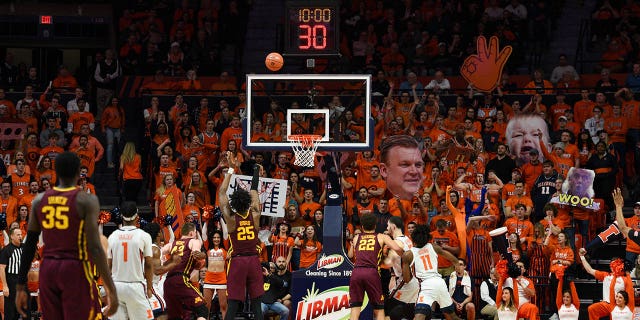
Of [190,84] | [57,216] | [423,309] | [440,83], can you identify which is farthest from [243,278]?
[190,84]

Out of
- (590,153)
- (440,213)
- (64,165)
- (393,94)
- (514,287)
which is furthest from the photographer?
(393,94)

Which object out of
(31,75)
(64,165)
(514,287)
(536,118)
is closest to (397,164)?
(536,118)

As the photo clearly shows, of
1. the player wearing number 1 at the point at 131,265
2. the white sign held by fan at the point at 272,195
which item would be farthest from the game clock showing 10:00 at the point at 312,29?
the player wearing number 1 at the point at 131,265

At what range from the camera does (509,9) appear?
25859 mm

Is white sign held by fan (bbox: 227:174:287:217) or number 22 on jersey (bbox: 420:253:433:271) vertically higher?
white sign held by fan (bbox: 227:174:287:217)

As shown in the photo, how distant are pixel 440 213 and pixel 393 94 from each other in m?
4.63

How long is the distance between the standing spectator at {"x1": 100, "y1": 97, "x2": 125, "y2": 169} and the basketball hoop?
7.13 metres

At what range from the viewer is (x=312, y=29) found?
1720 centimetres

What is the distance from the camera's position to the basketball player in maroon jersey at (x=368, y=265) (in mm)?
14867

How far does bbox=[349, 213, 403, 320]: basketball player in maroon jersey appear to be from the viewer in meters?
14.9

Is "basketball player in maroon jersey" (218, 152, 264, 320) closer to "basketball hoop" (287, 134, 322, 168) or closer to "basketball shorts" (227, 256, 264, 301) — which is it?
"basketball shorts" (227, 256, 264, 301)

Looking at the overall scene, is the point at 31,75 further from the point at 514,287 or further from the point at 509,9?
the point at 514,287

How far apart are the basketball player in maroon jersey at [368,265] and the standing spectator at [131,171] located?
26.2 feet

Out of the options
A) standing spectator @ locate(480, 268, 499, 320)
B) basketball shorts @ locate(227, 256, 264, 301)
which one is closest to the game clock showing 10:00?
basketball shorts @ locate(227, 256, 264, 301)
